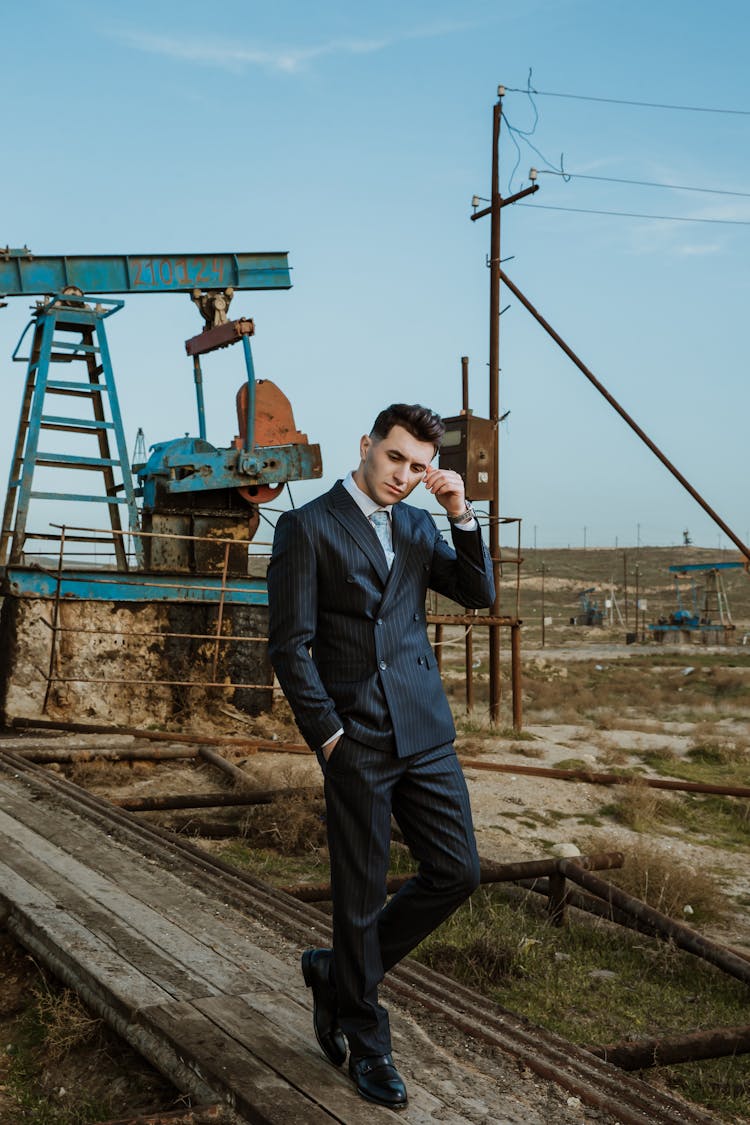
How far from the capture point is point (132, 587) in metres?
12.4

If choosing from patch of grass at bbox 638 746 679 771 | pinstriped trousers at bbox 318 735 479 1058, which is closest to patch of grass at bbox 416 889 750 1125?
pinstriped trousers at bbox 318 735 479 1058

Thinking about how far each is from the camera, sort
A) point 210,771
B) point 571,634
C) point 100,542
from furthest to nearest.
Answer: point 571,634 < point 100,542 < point 210,771

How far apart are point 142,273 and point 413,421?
11905 mm

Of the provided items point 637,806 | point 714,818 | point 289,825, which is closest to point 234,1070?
point 289,825

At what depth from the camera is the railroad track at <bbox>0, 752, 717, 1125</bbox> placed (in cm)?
304

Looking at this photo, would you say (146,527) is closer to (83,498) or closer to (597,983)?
(83,498)

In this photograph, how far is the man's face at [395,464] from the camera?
3.02 m

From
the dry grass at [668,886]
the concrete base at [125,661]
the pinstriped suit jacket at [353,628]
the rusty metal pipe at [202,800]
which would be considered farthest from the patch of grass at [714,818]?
the pinstriped suit jacket at [353,628]

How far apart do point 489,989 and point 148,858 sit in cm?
183

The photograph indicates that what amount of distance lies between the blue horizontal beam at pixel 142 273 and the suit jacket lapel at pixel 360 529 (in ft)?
37.9

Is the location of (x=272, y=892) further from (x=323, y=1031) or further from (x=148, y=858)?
(x=323, y=1031)

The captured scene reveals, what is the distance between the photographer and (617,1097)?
3.07 m

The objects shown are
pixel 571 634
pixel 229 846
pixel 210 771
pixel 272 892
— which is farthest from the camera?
pixel 571 634

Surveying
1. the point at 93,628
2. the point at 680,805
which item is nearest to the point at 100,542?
the point at 93,628
